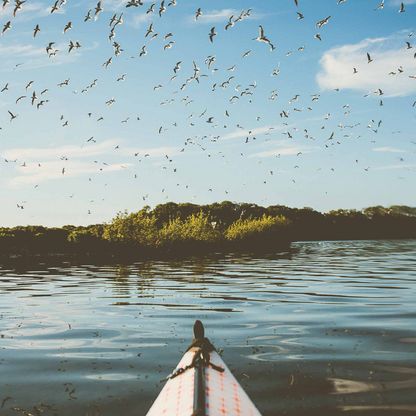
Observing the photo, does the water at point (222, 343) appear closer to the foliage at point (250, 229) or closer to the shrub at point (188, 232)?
the shrub at point (188, 232)

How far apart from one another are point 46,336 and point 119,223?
30.7 meters

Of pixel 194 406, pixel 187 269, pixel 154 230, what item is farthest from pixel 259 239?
pixel 194 406

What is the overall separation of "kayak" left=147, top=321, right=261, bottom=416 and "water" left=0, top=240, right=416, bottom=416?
81cm

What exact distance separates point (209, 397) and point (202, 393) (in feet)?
0.45

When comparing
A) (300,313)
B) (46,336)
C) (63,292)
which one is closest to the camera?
(46,336)

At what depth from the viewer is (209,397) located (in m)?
4.93

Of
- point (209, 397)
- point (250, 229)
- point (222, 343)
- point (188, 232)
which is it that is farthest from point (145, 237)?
point (209, 397)


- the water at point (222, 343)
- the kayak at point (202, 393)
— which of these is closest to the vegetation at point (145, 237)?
the water at point (222, 343)

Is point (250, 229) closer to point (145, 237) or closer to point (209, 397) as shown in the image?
point (145, 237)

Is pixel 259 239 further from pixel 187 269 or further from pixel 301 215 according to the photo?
pixel 301 215

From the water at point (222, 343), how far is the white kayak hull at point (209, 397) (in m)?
0.86

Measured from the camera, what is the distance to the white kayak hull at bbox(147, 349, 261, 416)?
186 inches

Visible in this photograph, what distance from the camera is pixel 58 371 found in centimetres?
803

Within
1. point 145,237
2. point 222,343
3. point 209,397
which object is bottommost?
point 222,343
